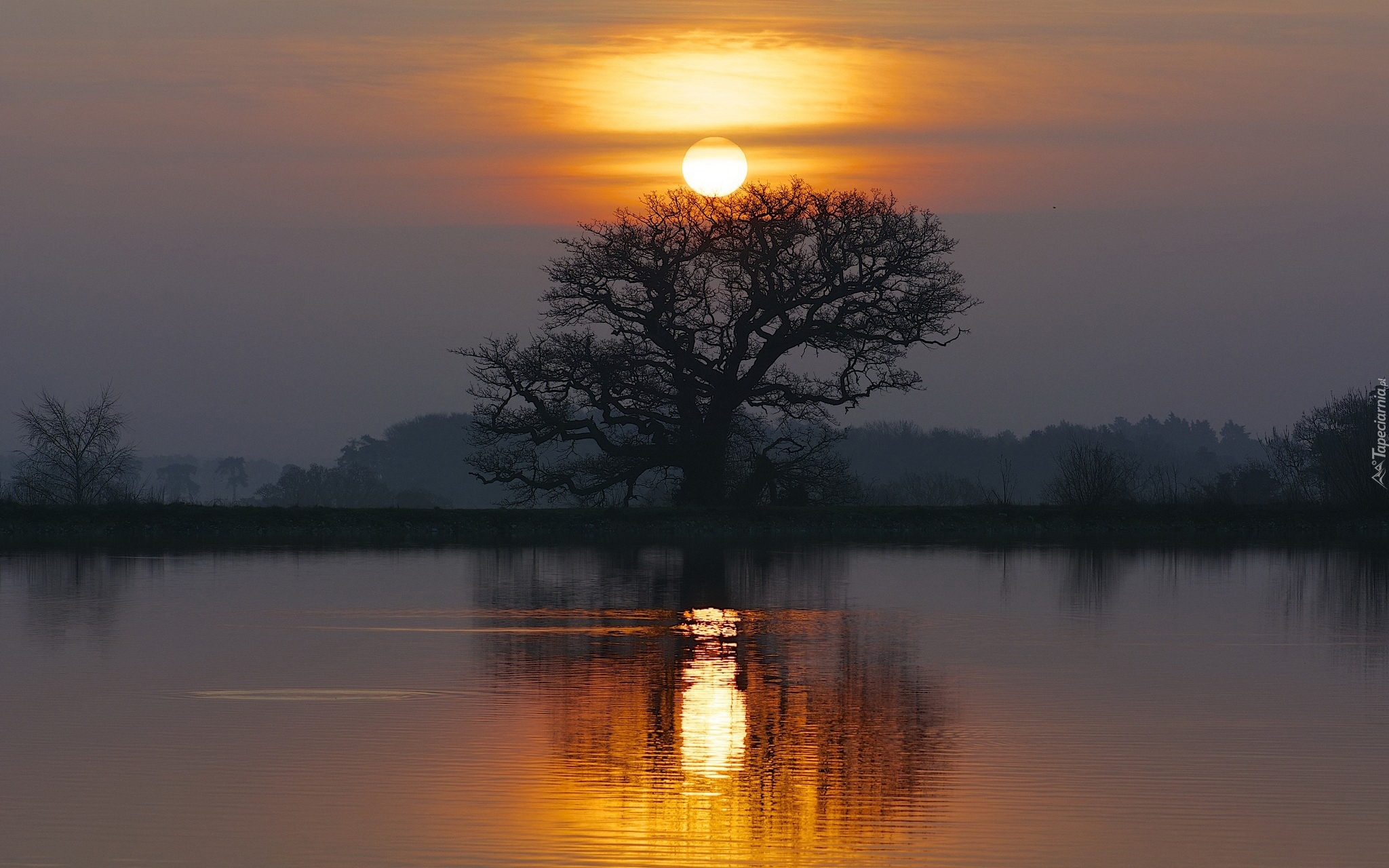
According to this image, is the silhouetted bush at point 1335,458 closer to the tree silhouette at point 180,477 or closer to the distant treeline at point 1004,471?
the distant treeline at point 1004,471

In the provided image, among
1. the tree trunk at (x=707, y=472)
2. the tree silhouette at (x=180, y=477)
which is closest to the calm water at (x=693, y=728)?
the tree trunk at (x=707, y=472)

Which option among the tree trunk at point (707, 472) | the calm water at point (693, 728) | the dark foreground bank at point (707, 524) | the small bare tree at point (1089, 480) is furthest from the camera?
the tree trunk at point (707, 472)

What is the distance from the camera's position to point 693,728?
1281 cm

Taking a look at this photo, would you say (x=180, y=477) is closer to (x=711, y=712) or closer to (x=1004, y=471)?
(x=1004, y=471)

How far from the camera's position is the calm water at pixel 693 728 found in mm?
9328

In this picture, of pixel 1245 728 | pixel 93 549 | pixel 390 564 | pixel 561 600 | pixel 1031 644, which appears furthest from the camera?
pixel 93 549

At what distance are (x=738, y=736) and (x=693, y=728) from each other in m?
0.51

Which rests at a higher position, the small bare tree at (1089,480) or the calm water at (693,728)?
the small bare tree at (1089,480)

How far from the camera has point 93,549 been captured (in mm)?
34469

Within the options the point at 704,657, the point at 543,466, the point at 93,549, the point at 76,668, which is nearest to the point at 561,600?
the point at 704,657

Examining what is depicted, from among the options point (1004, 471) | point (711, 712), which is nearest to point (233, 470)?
point (1004, 471)

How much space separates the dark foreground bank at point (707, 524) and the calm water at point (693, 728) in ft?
50.6

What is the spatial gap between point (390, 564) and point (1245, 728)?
69.8ft

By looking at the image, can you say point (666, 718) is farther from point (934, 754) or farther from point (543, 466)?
point (543, 466)
